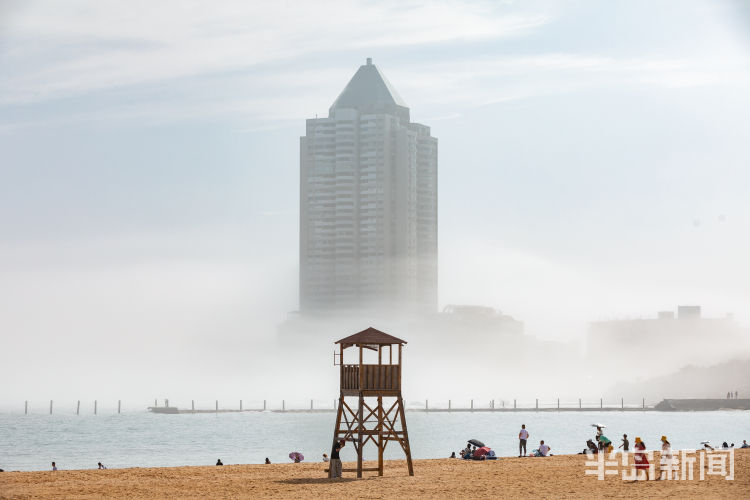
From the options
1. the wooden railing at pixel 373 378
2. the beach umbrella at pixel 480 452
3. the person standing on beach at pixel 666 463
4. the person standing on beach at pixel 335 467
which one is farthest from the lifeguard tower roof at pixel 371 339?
the beach umbrella at pixel 480 452

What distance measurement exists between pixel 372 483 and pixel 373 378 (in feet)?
17.7

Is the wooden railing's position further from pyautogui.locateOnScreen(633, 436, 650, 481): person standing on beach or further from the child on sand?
the child on sand

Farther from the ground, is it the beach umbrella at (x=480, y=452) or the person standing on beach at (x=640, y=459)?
the person standing on beach at (x=640, y=459)

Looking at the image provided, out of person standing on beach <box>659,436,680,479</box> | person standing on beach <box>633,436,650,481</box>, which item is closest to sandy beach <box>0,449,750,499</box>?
person standing on beach <box>633,436,650,481</box>

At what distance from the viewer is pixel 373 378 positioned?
53.0m

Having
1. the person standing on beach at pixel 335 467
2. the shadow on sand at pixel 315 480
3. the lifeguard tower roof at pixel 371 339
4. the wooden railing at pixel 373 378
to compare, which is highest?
the lifeguard tower roof at pixel 371 339

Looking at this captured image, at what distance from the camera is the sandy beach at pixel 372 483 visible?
44438 mm

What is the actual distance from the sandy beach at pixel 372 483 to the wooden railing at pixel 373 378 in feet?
14.1

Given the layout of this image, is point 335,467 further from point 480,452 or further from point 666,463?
point 666,463

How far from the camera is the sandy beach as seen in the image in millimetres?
44438

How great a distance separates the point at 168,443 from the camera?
18450 centimetres

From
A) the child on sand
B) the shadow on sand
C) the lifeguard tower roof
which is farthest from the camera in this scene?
the lifeguard tower roof

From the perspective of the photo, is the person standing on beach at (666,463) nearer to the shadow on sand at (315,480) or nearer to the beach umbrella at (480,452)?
the shadow on sand at (315,480)

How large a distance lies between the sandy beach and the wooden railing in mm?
4303
